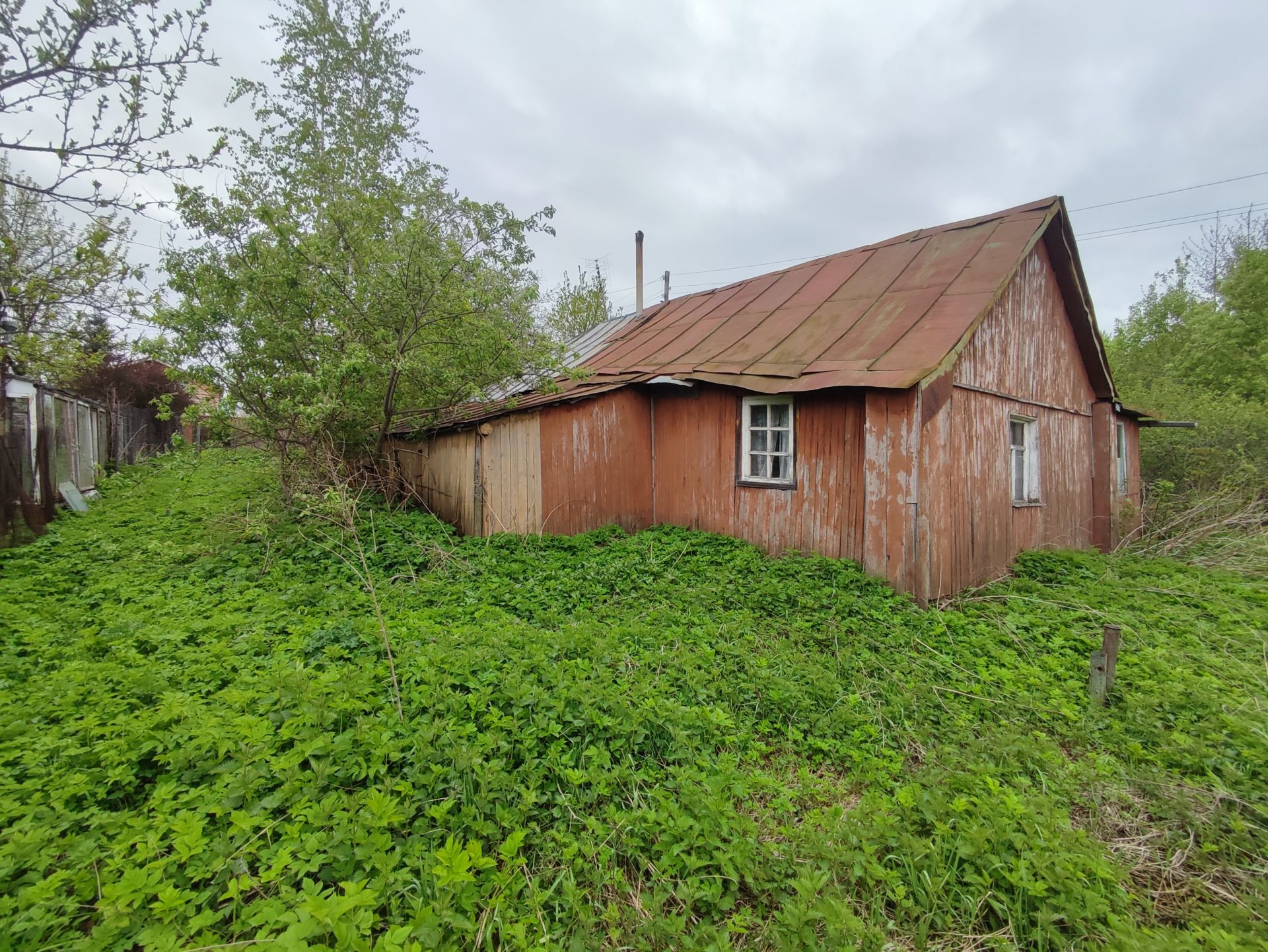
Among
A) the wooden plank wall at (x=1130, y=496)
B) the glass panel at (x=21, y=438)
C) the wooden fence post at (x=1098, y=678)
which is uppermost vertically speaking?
the glass panel at (x=21, y=438)

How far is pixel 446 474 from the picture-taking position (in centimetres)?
888

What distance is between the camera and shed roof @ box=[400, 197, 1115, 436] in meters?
6.46

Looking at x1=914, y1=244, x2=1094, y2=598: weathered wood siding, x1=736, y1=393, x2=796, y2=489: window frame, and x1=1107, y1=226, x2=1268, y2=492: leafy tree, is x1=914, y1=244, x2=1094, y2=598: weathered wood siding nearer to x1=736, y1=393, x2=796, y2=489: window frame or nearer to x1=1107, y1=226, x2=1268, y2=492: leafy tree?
x1=736, y1=393, x2=796, y2=489: window frame

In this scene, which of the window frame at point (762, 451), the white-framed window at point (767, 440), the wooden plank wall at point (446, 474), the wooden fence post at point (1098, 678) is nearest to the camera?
the wooden fence post at point (1098, 678)

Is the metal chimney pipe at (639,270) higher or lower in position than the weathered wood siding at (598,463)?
higher

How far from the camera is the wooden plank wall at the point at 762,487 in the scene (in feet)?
22.0

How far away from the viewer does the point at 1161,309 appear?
20641 mm

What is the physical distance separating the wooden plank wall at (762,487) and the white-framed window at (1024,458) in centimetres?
325

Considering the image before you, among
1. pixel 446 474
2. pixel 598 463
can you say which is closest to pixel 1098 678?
pixel 598 463

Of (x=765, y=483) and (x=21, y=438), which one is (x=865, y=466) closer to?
(x=765, y=483)

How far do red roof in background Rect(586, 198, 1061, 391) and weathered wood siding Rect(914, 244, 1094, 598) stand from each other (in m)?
0.60

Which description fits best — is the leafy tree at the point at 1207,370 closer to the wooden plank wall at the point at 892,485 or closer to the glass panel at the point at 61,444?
the wooden plank wall at the point at 892,485

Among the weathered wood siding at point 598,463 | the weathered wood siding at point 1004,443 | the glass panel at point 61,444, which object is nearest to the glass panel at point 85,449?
the glass panel at point 61,444

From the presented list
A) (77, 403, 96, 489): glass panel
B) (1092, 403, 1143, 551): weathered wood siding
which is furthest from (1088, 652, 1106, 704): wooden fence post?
(77, 403, 96, 489): glass panel
